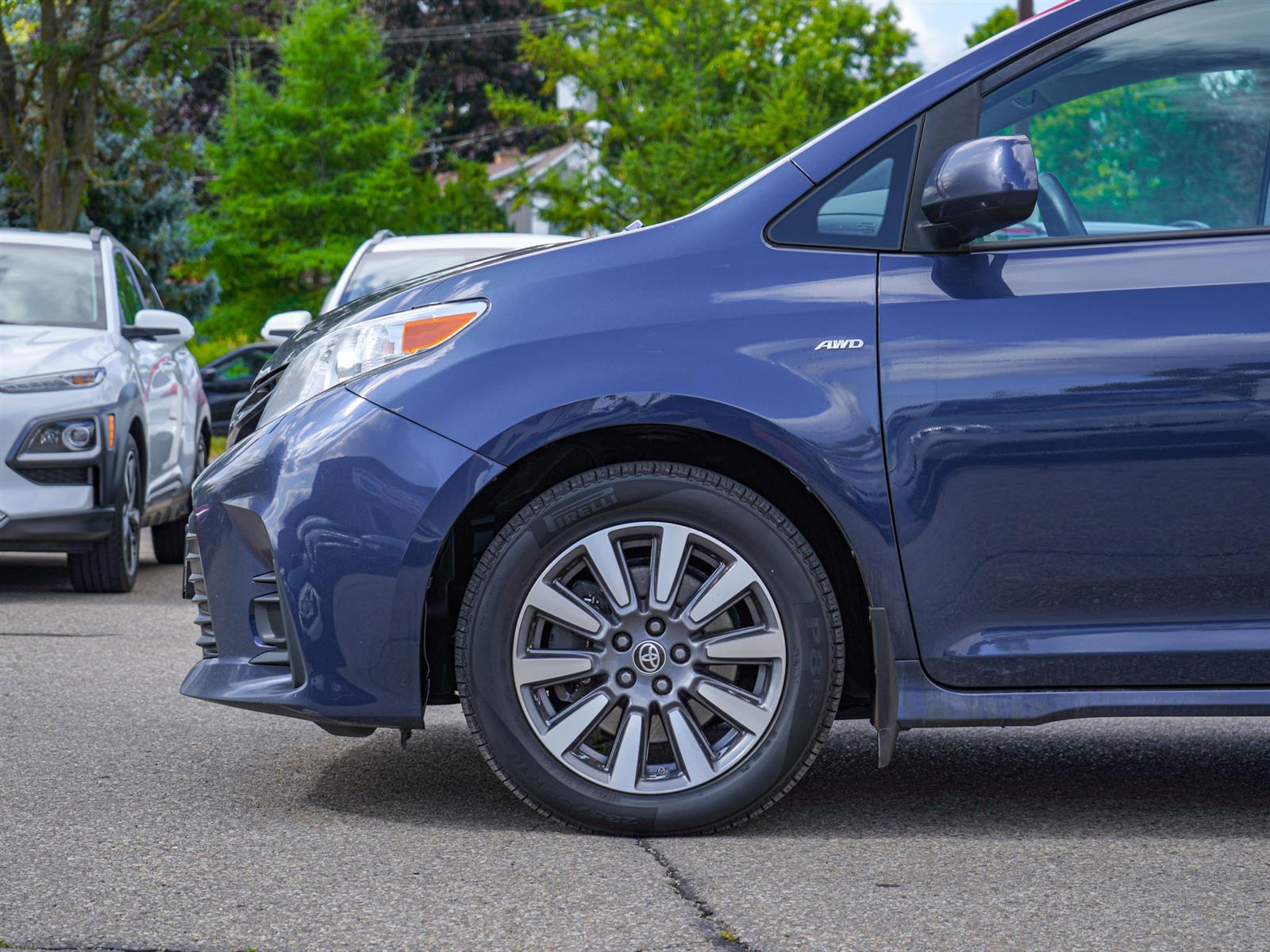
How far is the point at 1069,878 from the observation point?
3.46 meters

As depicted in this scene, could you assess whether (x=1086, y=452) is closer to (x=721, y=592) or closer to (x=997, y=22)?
(x=721, y=592)

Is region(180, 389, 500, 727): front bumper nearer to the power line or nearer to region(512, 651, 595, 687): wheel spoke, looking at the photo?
→ region(512, 651, 595, 687): wheel spoke

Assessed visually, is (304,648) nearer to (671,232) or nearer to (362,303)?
(362,303)

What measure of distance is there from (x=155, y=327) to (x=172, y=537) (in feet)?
6.25

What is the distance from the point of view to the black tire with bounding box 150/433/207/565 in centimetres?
1018

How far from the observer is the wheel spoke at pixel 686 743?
12.1 ft

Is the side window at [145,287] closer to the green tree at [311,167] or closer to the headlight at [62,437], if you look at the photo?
the headlight at [62,437]

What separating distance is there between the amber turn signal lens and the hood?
15.6 ft

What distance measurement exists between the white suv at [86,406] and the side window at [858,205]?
5.13 m

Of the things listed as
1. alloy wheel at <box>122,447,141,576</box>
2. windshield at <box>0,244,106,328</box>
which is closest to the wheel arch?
alloy wheel at <box>122,447,141,576</box>

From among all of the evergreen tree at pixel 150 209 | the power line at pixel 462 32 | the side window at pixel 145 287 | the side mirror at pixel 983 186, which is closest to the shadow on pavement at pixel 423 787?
the side mirror at pixel 983 186

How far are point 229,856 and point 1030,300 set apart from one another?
2.07 metres

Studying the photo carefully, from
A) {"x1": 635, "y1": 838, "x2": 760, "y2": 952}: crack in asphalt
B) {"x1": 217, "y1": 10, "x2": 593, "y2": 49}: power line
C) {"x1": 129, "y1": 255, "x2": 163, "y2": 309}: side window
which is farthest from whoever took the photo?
{"x1": 217, "y1": 10, "x2": 593, "y2": 49}: power line

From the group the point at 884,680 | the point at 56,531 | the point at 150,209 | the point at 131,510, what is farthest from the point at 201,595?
the point at 150,209
